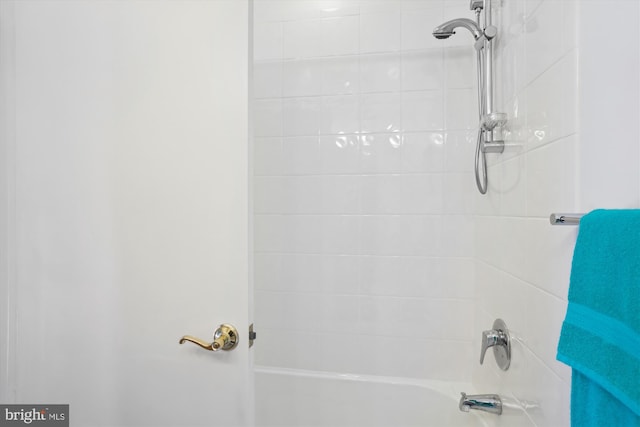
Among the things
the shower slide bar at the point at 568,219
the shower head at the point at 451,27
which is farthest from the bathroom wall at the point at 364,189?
the shower slide bar at the point at 568,219

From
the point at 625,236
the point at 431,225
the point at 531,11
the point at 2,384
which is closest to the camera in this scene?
the point at 625,236

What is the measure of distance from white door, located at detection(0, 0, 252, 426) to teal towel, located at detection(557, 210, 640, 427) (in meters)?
0.73

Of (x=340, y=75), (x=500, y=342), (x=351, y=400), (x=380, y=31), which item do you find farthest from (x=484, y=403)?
(x=380, y=31)

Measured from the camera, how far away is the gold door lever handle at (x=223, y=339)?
95 cm

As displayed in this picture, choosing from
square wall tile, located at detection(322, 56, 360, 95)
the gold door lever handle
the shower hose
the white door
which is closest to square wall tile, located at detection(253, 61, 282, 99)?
square wall tile, located at detection(322, 56, 360, 95)

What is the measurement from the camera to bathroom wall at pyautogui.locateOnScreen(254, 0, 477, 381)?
5.02 ft

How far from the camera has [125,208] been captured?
3.50 feet

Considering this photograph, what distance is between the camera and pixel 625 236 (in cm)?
49

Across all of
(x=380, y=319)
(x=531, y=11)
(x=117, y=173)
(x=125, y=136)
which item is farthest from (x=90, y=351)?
(x=531, y=11)

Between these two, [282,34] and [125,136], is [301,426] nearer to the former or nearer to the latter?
[125,136]

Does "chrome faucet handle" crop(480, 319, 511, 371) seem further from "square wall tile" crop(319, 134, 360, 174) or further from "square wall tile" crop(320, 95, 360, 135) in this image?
"square wall tile" crop(320, 95, 360, 135)

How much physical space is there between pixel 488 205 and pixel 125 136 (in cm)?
122

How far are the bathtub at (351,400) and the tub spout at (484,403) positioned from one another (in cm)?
27

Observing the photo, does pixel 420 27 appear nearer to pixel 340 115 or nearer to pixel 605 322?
pixel 340 115
